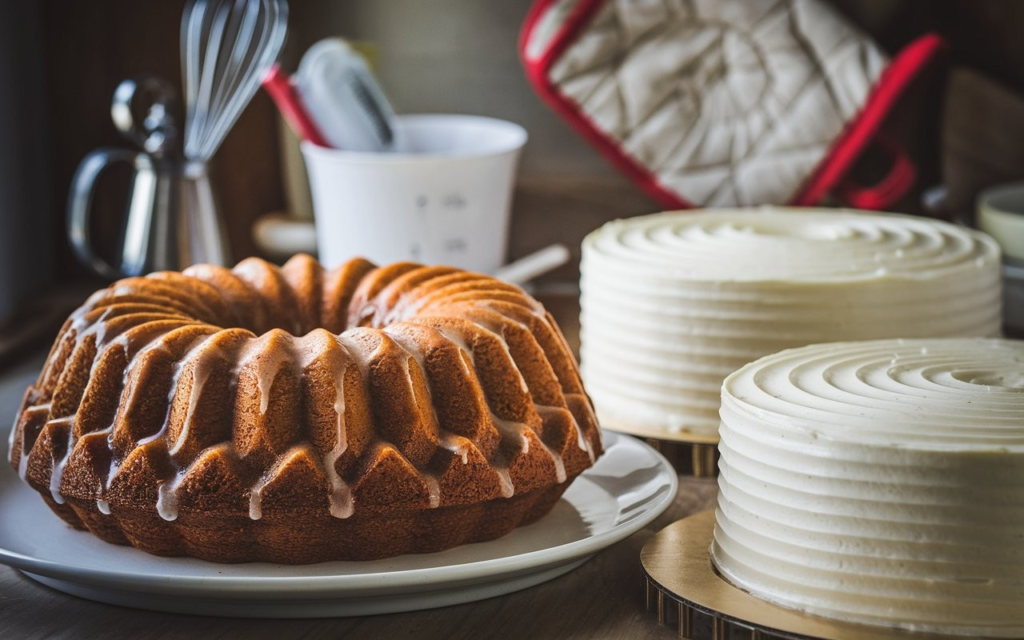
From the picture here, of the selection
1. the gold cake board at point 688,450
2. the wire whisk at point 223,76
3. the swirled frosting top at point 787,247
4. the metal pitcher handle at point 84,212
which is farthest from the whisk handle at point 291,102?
the gold cake board at point 688,450

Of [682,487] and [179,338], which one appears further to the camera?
[682,487]

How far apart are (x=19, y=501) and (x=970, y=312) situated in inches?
23.6

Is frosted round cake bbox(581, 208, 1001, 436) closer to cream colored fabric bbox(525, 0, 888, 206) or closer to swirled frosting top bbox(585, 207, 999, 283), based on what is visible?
swirled frosting top bbox(585, 207, 999, 283)

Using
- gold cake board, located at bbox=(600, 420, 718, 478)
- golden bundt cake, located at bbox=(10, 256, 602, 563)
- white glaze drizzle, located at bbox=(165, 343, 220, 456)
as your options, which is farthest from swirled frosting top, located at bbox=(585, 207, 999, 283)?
white glaze drizzle, located at bbox=(165, 343, 220, 456)

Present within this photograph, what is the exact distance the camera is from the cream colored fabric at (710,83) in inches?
49.9

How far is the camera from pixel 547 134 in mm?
1437

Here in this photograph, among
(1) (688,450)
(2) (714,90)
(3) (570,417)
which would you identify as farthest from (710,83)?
(3) (570,417)

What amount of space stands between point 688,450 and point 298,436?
0.99 feet

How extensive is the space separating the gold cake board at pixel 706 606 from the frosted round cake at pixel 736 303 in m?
0.19

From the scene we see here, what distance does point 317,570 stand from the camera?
60 centimetres

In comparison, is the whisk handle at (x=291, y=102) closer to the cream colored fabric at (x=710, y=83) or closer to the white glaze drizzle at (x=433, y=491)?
the cream colored fabric at (x=710, y=83)

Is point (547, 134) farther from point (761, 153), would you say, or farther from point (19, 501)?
point (19, 501)

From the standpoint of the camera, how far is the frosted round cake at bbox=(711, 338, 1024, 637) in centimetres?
51

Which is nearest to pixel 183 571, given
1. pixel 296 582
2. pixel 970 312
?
pixel 296 582
